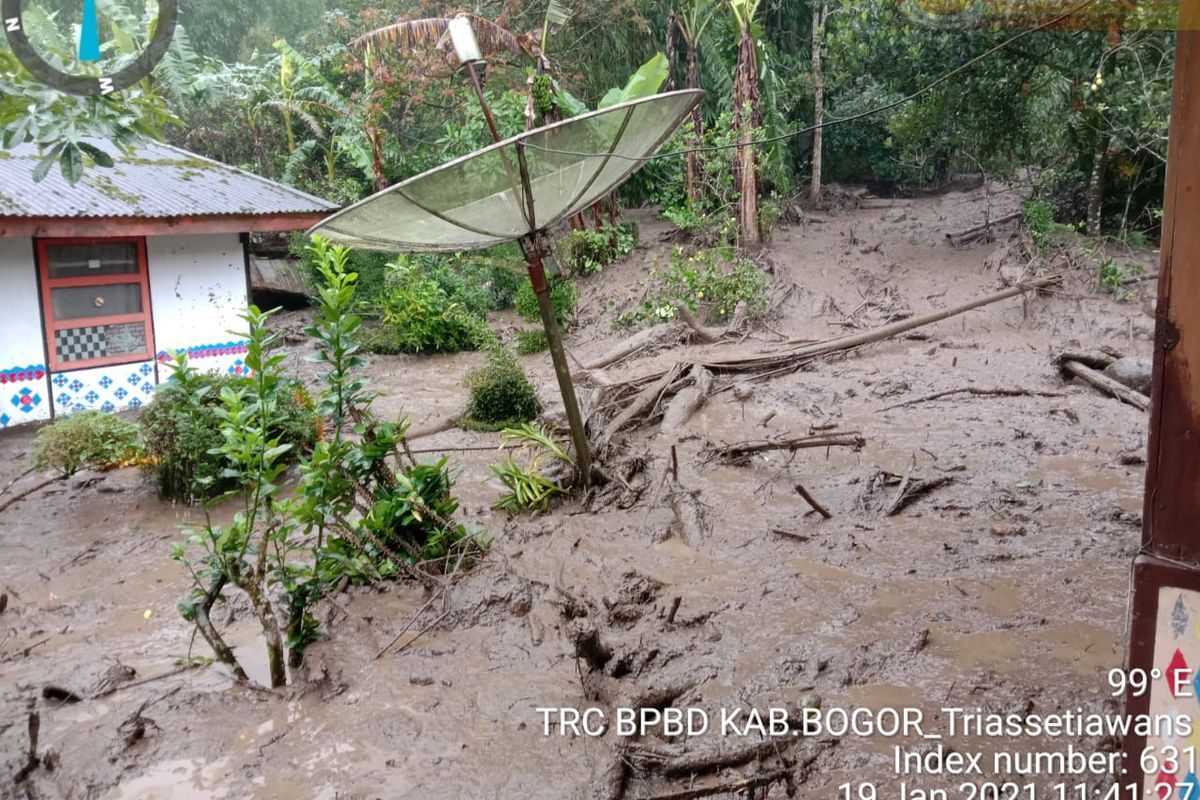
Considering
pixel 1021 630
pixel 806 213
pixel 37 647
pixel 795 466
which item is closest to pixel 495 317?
pixel 806 213

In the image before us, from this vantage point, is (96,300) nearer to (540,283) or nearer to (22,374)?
(22,374)

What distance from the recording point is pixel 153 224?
1042 cm

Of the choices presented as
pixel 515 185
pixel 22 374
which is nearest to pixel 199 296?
pixel 22 374

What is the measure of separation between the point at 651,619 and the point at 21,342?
915 cm

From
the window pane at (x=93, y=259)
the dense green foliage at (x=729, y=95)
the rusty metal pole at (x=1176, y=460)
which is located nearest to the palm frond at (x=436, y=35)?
the dense green foliage at (x=729, y=95)

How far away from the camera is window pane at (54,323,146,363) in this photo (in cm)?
1060

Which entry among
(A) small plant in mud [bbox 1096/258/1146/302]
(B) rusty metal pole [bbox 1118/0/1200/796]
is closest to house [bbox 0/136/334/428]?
(B) rusty metal pole [bbox 1118/0/1200/796]

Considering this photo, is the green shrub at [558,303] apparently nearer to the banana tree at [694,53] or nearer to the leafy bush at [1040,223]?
the banana tree at [694,53]

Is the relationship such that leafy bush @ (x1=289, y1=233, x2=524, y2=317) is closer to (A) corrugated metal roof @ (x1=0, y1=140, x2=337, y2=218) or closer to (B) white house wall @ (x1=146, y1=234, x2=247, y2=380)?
(A) corrugated metal roof @ (x1=0, y1=140, x2=337, y2=218)

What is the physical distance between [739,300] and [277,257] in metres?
11.5

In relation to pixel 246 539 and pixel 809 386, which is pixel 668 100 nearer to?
pixel 246 539

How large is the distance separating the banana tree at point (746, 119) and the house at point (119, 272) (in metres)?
7.17

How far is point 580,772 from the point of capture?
3477 mm

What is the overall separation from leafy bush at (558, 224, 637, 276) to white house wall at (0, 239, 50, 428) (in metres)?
8.47
